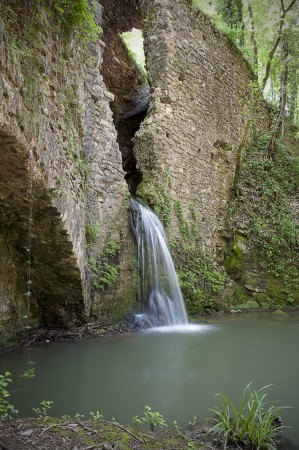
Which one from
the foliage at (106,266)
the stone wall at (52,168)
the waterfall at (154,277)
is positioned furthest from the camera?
the waterfall at (154,277)

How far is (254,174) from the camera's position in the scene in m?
9.98

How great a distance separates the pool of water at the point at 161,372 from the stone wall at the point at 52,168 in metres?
0.86

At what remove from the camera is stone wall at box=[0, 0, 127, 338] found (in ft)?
9.05

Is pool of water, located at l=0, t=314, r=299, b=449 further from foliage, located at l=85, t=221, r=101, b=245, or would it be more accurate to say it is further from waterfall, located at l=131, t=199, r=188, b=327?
foliage, located at l=85, t=221, r=101, b=245

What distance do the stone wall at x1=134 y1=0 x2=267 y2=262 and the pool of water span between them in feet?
9.06

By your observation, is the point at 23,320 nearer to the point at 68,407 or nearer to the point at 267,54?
the point at 68,407

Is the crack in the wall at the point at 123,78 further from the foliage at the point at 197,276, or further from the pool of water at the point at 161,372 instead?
the pool of water at the point at 161,372

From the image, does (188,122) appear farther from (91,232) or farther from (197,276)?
(91,232)

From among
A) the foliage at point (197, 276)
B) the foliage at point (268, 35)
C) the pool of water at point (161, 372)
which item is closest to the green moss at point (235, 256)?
the foliage at point (197, 276)

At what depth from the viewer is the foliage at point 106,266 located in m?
5.45

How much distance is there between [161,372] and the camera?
12.5 feet

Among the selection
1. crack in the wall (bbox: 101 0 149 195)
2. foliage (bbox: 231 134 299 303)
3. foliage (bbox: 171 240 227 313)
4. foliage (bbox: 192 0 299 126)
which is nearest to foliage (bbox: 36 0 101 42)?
foliage (bbox: 171 240 227 313)

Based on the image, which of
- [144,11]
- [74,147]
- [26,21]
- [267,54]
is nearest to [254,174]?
[267,54]

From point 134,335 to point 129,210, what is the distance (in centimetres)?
223
